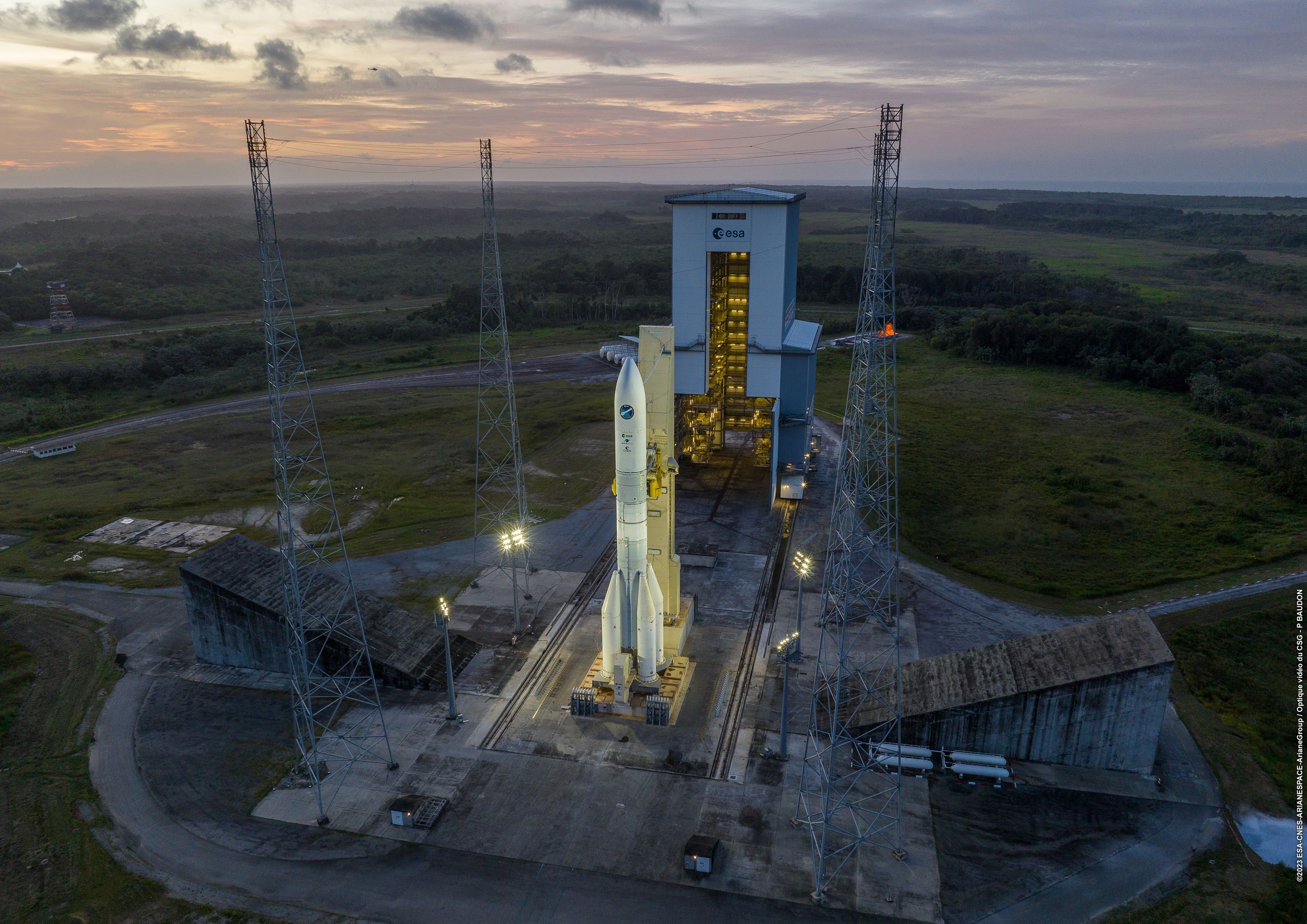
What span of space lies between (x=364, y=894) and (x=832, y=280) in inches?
5287

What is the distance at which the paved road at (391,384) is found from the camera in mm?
76500

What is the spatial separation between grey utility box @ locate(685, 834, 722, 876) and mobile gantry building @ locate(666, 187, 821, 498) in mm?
31979

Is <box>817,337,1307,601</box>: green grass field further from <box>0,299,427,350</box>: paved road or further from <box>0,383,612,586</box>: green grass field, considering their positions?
<box>0,299,427,350</box>: paved road

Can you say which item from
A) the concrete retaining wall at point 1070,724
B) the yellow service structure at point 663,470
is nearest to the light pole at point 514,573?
the yellow service structure at point 663,470

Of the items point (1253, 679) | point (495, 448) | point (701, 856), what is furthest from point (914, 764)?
point (495, 448)

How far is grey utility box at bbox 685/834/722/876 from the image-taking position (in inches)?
1022

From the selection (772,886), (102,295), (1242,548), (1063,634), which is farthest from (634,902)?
(102,295)

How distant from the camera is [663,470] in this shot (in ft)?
119

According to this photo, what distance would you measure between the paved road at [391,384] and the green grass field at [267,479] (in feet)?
10.9

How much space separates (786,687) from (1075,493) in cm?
4042

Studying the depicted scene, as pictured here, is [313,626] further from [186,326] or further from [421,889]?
[186,326]

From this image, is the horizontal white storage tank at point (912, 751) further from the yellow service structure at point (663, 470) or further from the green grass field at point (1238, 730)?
the yellow service structure at point (663, 470)

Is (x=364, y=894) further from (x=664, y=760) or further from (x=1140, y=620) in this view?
(x=1140, y=620)

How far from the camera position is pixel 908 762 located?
30812 millimetres
